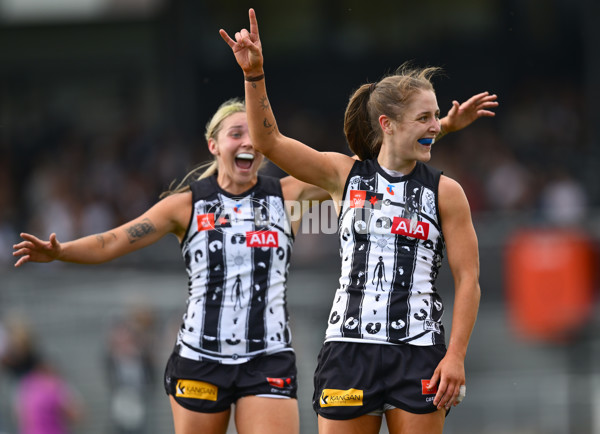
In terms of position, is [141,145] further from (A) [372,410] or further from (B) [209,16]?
(A) [372,410]

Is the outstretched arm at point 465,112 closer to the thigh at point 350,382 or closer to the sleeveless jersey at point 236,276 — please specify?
the sleeveless jersey at point 236,276

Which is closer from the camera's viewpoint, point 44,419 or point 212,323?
point 212,323

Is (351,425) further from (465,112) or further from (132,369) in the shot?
(132,369)

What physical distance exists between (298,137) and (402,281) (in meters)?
12.3

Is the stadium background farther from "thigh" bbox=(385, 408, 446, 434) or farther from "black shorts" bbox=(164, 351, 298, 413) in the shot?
"thigh" bbox=(385, 408, 446, 434)

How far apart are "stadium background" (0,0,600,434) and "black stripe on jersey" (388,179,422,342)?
7473mm

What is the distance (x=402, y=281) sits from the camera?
163 inches

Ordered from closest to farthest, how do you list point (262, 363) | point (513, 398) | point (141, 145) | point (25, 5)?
point (262, 363)
point (513, 398)
point (141, 145)
point (25, 5)

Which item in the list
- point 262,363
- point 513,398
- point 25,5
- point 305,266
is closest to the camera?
point 262,363

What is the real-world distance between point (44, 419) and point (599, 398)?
6.20m

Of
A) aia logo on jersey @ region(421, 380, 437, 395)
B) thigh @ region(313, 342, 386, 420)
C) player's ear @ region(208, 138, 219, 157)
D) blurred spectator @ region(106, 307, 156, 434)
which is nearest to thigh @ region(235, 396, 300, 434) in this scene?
thigh @ region(313, 342, 386, 420)

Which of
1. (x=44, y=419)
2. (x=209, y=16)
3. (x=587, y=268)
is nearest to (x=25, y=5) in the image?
(x=209, y=16)

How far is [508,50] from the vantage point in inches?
682

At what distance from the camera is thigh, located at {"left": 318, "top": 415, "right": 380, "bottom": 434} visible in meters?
4.08
